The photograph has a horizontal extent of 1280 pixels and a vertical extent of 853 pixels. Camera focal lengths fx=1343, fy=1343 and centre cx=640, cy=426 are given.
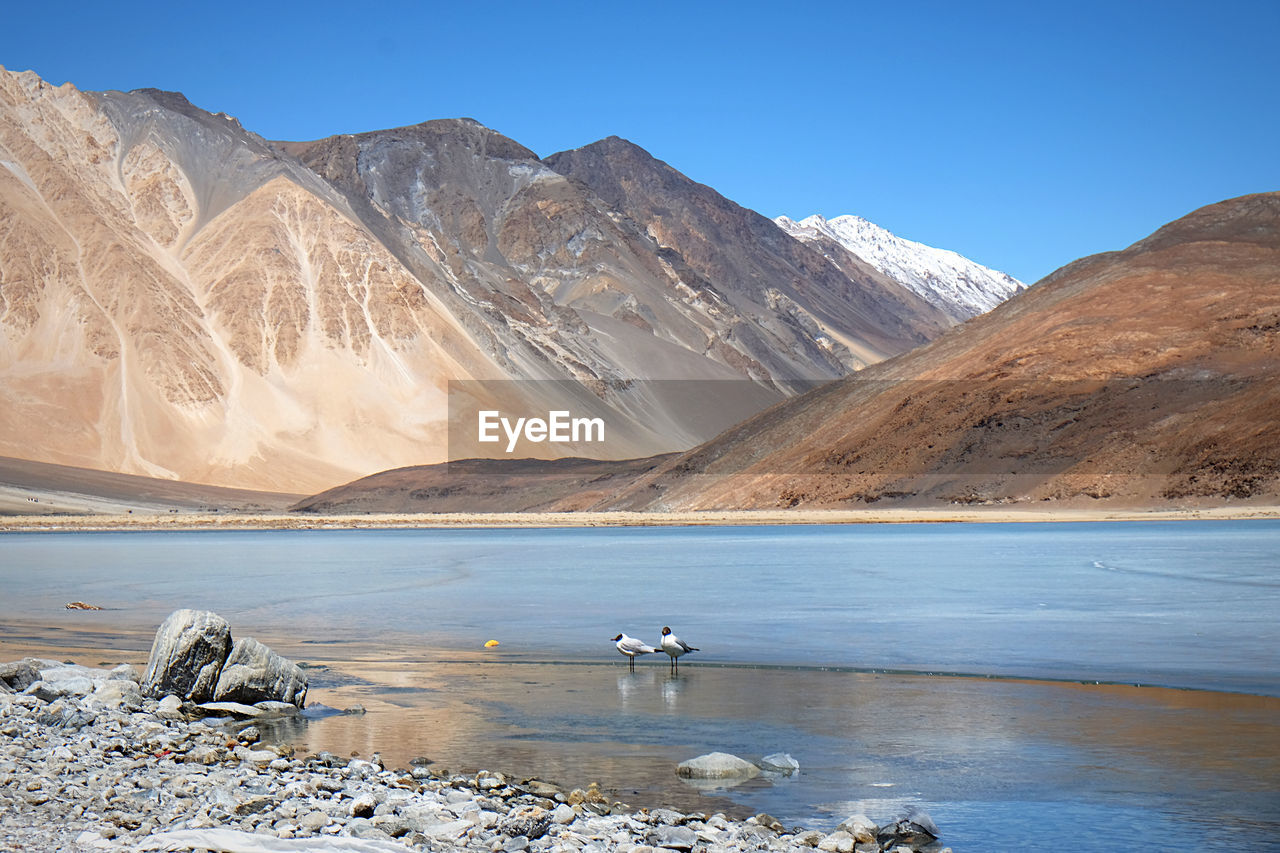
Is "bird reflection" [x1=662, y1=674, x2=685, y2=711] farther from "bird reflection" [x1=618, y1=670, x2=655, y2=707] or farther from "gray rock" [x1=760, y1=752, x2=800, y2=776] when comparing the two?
"gray rock" [x1=760, y1=752, x2=800, y2=776]

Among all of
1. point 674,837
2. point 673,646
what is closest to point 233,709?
point 673,646

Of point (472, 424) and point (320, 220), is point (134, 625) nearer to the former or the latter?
point (472, 424)

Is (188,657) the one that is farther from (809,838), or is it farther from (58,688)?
(809,838)

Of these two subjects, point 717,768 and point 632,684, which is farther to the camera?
point 632,684

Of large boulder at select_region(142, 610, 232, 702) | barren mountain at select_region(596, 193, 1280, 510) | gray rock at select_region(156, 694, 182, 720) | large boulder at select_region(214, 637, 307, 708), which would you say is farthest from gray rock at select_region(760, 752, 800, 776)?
barren mountain at select_region(596, 193, 1280, 510)

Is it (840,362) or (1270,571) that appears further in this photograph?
(840,362)

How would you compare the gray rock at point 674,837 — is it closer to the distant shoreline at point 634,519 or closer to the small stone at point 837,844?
the small stone at point 837,844

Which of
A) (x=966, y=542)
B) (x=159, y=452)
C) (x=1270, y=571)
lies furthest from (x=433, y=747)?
(x=159, y=452)
